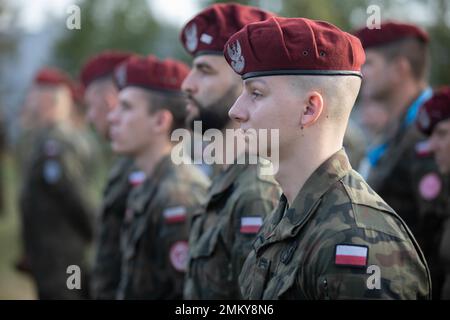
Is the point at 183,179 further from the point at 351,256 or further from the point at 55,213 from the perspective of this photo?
the point at 55,213

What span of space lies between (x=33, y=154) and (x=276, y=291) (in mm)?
6152

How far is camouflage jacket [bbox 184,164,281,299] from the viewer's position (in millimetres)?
3453

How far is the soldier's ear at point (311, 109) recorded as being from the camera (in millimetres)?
2598

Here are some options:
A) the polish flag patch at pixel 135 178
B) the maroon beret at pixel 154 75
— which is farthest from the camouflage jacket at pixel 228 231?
the polish flag patch at pixel 135 178

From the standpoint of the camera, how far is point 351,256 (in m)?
2.38

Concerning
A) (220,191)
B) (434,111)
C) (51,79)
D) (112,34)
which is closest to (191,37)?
(220,191)

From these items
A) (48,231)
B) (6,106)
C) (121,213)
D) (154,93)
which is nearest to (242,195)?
(154,93)

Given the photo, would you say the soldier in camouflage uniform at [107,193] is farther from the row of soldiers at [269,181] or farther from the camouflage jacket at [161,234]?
the camouflage jacket at [161,234]

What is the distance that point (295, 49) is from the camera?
102 inches

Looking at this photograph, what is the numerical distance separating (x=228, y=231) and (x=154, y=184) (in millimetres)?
1322

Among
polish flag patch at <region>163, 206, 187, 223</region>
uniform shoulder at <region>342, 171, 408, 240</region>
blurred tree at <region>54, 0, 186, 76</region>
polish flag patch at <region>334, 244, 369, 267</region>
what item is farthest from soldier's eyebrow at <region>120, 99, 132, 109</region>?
blurred tree at <region>54, 0, 186, 76</region>

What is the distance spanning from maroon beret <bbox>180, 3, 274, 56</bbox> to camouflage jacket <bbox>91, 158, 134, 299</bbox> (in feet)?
7.15

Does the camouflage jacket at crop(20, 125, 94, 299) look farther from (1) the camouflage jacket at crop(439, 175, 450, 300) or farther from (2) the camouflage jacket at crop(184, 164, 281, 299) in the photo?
(1) the camouflage jacket at crop(439, 175, 450, 300)
